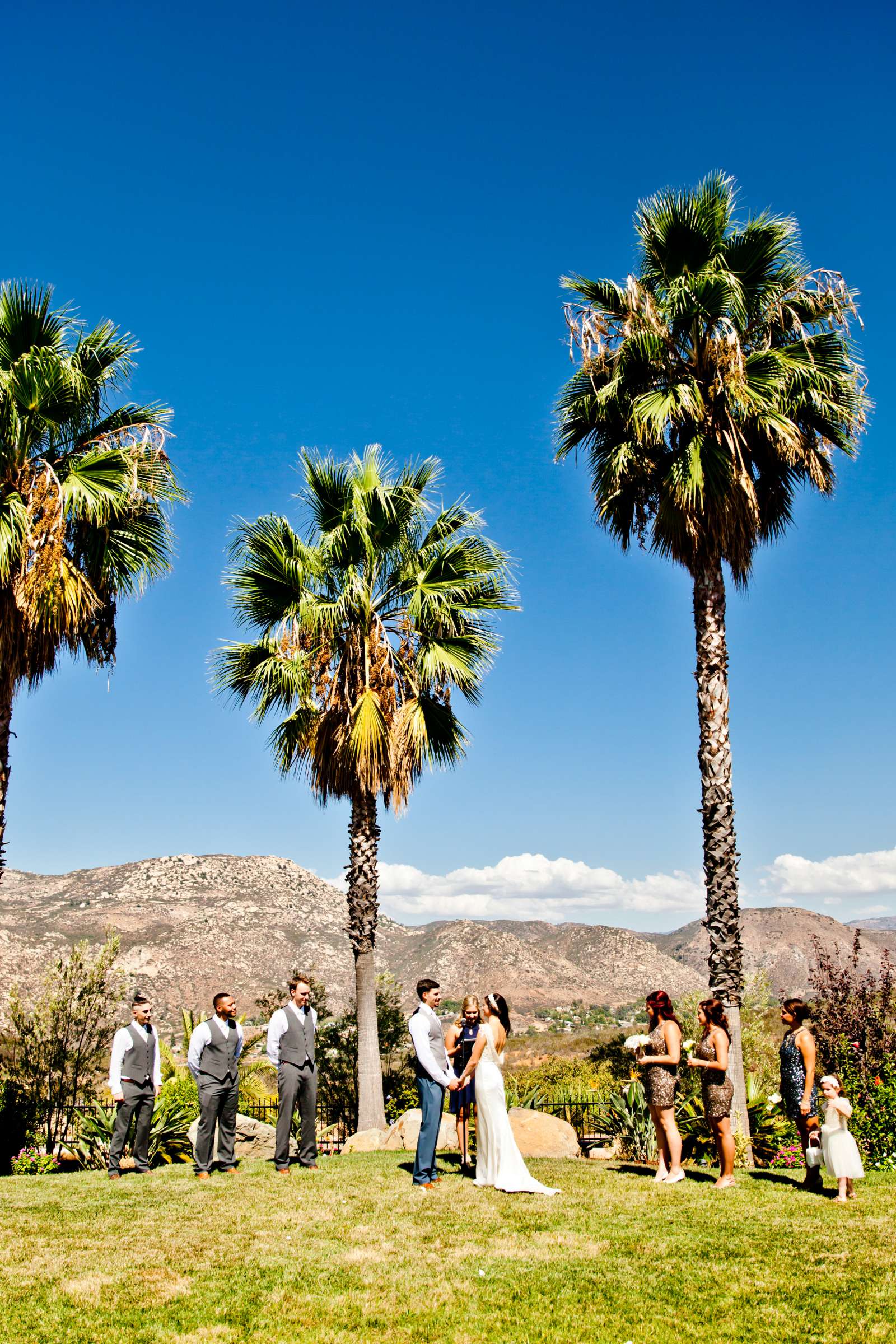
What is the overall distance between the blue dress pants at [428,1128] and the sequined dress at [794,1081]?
330 centimetres

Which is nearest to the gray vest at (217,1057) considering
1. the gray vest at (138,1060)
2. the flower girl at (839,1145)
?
the gray vest at (138,1060)

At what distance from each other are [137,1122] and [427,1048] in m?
3.95

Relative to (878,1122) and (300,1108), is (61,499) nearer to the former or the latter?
(300,1108)

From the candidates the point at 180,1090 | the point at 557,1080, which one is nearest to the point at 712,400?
the point at 180,1090

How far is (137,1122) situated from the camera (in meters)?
11.4

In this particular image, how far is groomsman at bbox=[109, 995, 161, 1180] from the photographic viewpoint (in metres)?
11.2

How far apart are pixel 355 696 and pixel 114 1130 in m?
7.90

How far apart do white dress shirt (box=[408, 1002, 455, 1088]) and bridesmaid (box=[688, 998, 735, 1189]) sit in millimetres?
2396

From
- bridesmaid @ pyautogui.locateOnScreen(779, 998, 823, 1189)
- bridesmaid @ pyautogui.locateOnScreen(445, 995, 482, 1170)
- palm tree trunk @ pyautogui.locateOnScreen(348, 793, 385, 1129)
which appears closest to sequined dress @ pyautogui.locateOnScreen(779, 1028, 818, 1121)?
bridesmaid @ pyautogui.locateOnScreen(779, 998, 823, 1189)

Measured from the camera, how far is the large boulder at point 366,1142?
13.9 metres

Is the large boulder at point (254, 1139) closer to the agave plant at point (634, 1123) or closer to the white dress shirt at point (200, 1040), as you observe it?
the white dress shirt at point (200, 1040)

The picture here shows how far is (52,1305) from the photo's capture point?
620 cm

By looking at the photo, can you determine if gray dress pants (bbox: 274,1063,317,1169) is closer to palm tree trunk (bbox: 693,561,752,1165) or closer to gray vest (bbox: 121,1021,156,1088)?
gray vest (bbox: 121,1021,156,1088)

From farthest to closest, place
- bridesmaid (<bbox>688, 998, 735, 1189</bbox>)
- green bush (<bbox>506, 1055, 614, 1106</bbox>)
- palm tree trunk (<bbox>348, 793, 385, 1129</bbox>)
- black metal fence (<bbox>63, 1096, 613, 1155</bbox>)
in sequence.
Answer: green bush (<bbox>506, 1055, 614, 1106</bbox>) < palm tree trunk (<bbox>348, 793, 385, 1129</bbox>) < black metal fence (<bbox>63, 1096, 613, 1155</bbox>) < bridesmaid (<bbox>688, 998, 735, 1189</bbox>)
